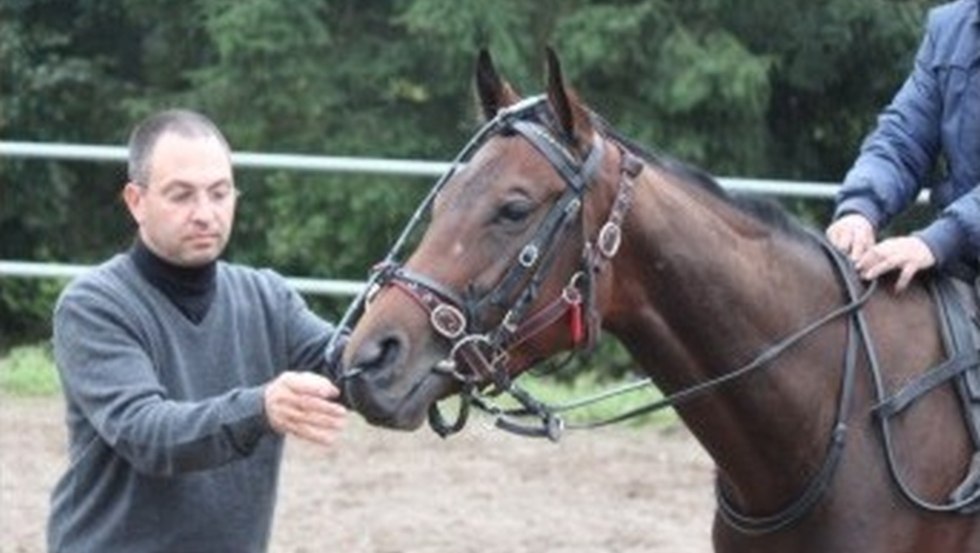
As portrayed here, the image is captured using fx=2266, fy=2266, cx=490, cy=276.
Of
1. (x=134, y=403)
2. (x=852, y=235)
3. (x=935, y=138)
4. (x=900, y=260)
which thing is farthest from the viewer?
(x=935, y=138)

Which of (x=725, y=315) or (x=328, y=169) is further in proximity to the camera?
(x=328, y=169)

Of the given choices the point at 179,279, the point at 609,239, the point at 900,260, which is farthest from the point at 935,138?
the point at 179,279

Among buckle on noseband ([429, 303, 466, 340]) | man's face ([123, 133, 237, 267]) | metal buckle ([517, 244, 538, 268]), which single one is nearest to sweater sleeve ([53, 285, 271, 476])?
man's face ([123, 133, 237, 267])

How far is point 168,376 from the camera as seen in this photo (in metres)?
4.13

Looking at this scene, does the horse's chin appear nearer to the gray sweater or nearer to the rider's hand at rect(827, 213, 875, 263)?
the gray sweater

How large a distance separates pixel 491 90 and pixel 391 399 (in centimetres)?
69

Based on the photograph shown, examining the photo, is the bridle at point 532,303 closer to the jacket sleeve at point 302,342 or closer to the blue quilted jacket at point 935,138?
the jacket sleeve at point 302,342

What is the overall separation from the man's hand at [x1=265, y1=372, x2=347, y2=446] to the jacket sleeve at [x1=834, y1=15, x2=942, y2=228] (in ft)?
5.02

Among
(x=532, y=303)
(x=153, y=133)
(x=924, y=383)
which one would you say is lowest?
(x=924, y=383)

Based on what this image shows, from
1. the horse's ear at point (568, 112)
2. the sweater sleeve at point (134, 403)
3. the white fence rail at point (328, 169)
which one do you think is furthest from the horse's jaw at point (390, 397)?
the white fence rail at point (328, 169)

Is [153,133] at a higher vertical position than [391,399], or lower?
higher

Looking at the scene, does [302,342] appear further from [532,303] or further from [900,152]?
[900,152]

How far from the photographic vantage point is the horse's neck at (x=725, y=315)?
4.19 metres

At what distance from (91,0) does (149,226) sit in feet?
50.4
